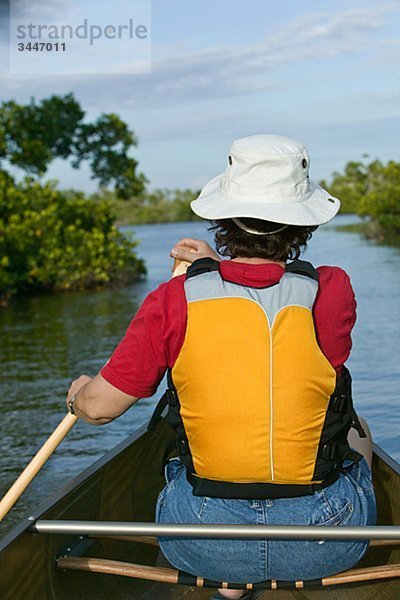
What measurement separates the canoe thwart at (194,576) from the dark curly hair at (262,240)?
3.14 ft

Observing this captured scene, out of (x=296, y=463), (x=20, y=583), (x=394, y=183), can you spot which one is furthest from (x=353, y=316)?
(x=394, y=183)

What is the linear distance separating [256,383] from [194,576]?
0.71 meters

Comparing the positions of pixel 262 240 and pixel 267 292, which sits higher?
pixel 262 240

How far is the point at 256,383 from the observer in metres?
2.68

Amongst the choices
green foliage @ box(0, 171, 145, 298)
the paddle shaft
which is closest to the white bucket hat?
the paddle shaft

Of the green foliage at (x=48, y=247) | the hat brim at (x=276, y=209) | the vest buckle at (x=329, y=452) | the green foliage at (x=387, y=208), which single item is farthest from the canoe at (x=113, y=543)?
the green foliage at (x=387, y=208)

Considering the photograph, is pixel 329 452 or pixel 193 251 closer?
pixel 329 452

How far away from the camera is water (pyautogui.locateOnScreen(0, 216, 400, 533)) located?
7.14 meters

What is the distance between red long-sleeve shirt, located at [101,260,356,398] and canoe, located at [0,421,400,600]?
22.9 inches

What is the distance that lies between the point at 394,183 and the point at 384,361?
3402cm

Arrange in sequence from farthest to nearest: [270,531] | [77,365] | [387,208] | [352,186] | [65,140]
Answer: [352,186] → [387,208] → [65,140] → [77,365] → [270,531]

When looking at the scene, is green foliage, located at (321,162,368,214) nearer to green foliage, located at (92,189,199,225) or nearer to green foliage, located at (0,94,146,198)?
green foliage, located at (92,189,199,225)

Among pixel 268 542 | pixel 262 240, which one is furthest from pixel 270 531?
pixel 262 240

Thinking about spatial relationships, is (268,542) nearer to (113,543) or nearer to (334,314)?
(334,314)
